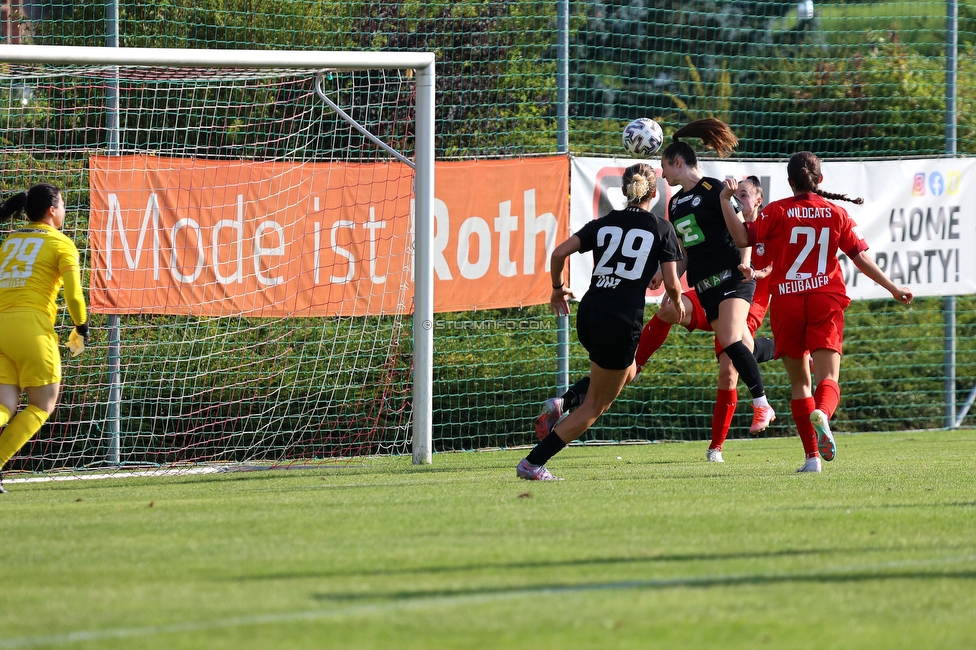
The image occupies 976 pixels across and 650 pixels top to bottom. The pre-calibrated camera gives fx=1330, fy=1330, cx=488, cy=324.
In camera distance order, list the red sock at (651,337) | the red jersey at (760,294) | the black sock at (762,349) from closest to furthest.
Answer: the red sock at (651,337) < the red jersey at (760,294) < the black sock at (762,349)

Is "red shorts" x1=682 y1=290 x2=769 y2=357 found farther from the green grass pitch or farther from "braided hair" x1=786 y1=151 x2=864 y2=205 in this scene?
the green grass pitch

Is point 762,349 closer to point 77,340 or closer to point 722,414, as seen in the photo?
point 722,414

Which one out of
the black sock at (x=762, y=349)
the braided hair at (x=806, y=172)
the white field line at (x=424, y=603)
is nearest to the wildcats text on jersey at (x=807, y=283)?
the braided hair at (x=806, y=172)

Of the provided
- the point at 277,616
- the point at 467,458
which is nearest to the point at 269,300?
the point at 467,458

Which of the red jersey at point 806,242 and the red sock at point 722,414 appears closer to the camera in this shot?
the red jersey at point 806,242

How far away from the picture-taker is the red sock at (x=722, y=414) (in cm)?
970

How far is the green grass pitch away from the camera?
388 centimetres

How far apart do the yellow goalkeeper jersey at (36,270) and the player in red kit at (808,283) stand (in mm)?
4143

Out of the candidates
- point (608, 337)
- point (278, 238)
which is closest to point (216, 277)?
point (278, 238)

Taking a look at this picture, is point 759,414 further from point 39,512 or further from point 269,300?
point 39,512

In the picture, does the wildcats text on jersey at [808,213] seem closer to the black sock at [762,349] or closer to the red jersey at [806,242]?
the red jersey at [806,242]

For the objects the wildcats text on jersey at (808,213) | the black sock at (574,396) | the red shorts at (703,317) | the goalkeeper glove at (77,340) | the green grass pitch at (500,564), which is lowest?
the green grass pitch at (500,564)

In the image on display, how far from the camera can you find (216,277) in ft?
33.5

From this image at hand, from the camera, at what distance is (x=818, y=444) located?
26.7 ft
